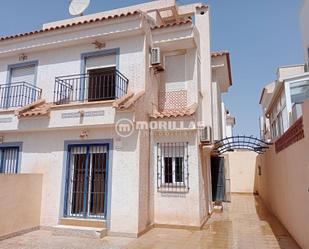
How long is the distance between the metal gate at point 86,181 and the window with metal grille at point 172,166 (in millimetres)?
2663

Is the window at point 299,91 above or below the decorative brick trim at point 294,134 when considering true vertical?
above

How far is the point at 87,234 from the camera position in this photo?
1044 centimetres

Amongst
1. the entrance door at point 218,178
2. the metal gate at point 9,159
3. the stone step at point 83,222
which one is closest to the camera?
the stone step at point 83,222

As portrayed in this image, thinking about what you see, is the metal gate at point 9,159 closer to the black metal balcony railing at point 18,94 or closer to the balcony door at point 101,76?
the black metal balcony railing at point 18,94

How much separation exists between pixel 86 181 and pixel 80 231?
208cm

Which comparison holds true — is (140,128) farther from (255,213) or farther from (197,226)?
(255,213)

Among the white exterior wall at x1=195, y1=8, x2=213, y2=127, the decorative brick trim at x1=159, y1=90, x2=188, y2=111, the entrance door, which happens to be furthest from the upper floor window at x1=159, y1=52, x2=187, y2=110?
the entrance door

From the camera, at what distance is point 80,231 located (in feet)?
34.7

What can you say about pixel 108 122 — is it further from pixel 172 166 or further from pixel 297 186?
pixel 297 186

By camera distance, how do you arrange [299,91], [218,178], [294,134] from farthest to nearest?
[218,178] < [299,91] < [294,134]

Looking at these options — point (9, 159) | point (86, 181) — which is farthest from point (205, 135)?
point (9, 159)

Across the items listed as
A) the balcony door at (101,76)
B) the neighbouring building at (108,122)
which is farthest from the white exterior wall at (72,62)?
the balcony door at (101,76)

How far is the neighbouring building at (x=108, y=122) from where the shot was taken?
11078 mm

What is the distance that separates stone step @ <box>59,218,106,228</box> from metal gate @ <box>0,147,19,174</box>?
3733 mm
